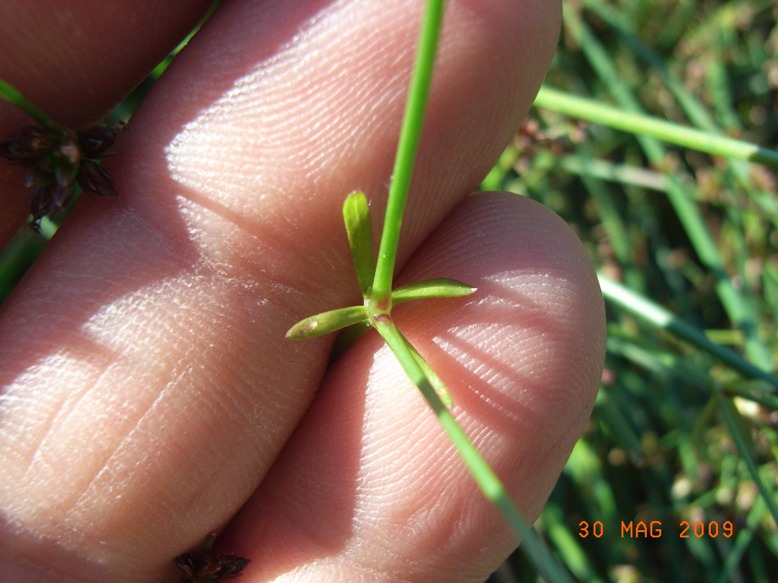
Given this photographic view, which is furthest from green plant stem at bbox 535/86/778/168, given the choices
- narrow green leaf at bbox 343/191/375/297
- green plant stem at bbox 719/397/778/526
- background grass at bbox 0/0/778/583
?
narrow green leaf at bbox 343/191/375/297

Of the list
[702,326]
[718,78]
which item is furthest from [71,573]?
[718,78]

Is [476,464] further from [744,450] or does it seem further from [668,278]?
[668,278]

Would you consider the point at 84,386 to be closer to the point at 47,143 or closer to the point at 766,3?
the point at 47,143

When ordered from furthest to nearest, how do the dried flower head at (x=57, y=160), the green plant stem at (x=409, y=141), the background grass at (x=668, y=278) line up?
the background grass at (x=668, y=278) → the dried flower head at (x=57, y=160) → the green plant stem at (x=409, y=141)

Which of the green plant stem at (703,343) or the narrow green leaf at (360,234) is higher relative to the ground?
the narrow green leaf at (360,234)

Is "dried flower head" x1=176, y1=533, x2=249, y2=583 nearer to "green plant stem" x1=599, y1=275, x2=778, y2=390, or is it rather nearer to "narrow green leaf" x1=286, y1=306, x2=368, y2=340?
"narrow green leaf" x1=286, y1=306, x2=368, y2=340
